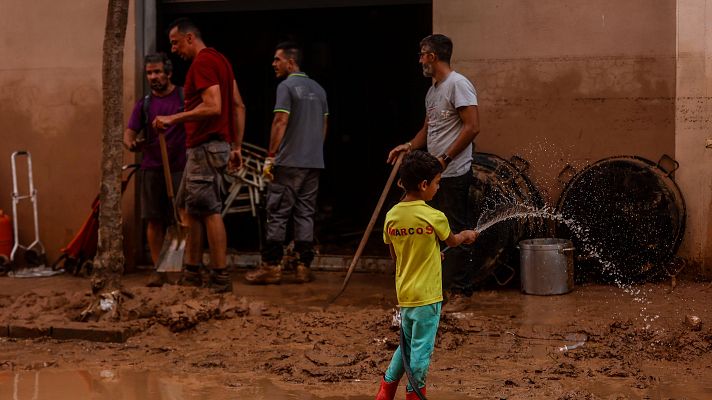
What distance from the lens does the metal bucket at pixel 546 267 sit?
8141 millimetres

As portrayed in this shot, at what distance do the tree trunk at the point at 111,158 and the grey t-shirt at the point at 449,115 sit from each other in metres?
2.37

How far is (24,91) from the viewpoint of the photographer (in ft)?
33.3

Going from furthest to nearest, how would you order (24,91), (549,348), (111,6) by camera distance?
(24,91)
(111,6)
(549,348)

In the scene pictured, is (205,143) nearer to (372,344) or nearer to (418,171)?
(372,344)

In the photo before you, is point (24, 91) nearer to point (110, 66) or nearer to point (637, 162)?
point (110, 66)

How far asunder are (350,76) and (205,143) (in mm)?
7611

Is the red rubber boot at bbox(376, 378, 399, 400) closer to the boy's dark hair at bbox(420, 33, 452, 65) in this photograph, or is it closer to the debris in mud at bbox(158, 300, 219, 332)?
the debris in mud at bbox(158, 300, 219, 332)

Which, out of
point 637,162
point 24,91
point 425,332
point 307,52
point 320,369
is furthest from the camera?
point 307,52

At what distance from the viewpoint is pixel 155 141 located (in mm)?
9000

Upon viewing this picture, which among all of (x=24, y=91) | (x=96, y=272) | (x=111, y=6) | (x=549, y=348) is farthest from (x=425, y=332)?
(x=24, y=91)

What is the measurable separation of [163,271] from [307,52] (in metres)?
6.97

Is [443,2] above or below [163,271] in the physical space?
above

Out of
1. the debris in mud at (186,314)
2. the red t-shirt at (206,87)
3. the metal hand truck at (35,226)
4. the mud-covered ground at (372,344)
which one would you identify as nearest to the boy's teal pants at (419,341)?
the mud-covered ground at (372,344)

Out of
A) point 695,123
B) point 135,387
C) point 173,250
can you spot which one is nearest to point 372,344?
point 135,387
